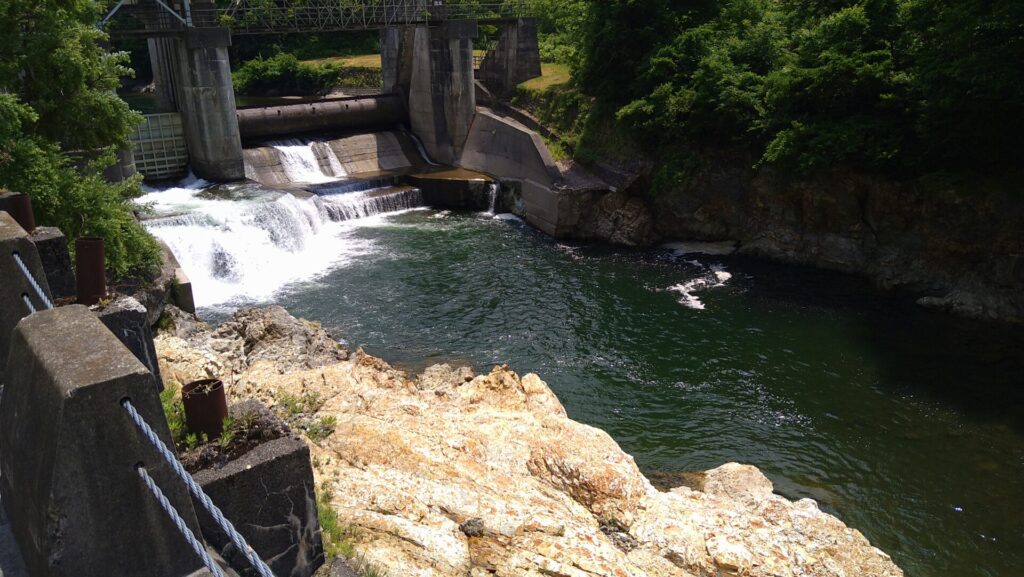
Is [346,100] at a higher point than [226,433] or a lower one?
lower

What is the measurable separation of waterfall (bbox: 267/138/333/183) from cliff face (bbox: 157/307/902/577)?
18.6 meters

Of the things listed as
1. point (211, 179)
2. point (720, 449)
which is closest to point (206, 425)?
point (720, 449)

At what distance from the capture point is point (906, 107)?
2206 cm

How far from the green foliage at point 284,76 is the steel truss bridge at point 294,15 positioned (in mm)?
15957

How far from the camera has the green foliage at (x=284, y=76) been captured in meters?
53.4

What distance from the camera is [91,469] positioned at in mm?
4230

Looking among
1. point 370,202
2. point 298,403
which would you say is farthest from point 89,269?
point 370,202

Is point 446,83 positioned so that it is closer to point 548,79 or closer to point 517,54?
point 517,54

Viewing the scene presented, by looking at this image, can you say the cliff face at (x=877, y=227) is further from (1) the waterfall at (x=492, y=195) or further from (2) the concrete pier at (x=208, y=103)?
(2) the concrete pier at (x=208, y=103)

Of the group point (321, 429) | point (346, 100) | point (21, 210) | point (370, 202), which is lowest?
point (370, 202)

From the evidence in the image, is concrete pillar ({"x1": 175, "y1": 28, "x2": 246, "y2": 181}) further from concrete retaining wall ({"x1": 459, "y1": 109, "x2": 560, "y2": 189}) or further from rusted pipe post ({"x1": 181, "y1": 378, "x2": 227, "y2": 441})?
rusted pipe post ({"x1": 181, "y1": 378, "x2": 227, "y2": 441})

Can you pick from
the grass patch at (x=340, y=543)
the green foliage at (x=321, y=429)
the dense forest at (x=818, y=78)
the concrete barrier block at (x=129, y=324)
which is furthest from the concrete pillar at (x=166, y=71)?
the grass patch at (x=340, y=543)

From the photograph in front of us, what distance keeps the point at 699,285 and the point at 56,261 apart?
746 inches

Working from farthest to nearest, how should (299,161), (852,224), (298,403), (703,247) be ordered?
(299,161)
(703,247)
(852,224)
(298,403)
